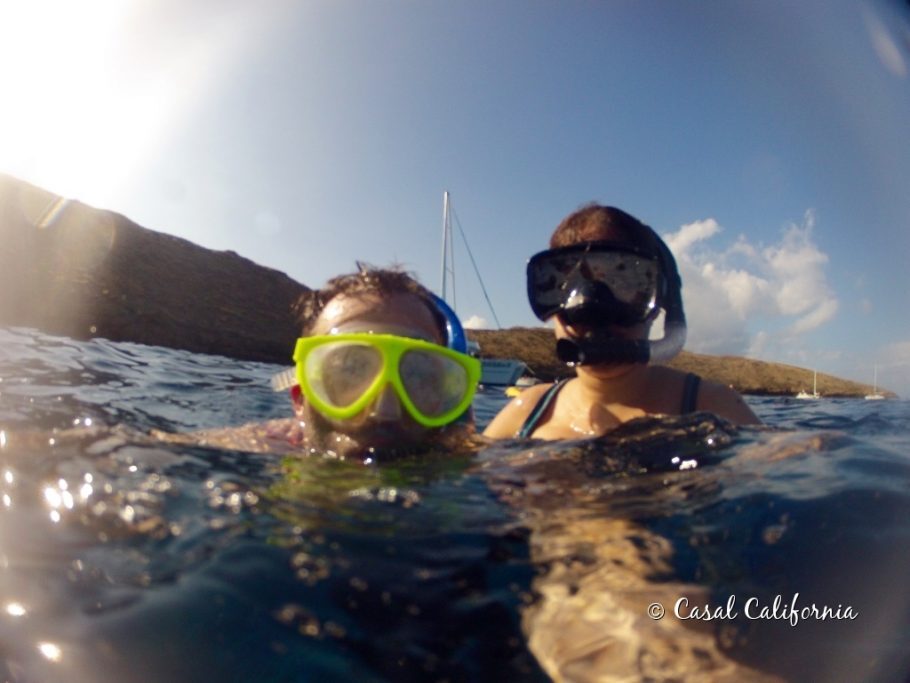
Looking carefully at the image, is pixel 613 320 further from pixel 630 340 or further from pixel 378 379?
pixel 378 379

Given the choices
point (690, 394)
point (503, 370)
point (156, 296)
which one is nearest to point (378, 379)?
point (690, 394)

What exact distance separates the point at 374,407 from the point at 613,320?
1.24 metres

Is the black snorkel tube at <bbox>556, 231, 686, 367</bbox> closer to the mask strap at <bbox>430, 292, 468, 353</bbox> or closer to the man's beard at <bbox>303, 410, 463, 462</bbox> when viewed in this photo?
the mask strap at <bbox>430, 292, 468, 353</bbox>

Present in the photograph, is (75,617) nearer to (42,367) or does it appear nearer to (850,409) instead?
(42,367)

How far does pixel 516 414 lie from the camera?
3.63m

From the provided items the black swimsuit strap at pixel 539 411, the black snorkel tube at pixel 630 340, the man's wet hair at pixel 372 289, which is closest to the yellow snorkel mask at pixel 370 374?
the man's wet hair at pixel 372 289

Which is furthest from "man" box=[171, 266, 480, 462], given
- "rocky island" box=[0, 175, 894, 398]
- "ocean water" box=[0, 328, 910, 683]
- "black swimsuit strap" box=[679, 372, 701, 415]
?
"rocky island" box=[0, 175, 894, 398]

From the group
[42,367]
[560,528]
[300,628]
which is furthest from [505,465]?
[42,367]

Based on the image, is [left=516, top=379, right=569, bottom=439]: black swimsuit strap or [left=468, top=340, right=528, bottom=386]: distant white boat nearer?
[left=516, top=379, right=569, bottom=439]: black swimsuit strap

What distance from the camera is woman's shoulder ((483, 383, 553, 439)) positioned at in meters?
3.57

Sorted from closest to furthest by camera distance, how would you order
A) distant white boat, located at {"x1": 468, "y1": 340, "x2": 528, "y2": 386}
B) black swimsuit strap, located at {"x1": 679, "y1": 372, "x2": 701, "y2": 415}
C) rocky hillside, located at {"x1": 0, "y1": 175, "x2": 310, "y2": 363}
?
black swimsuit strap, located at {"x1": 679, "y1": 372, "x2": 701, "y2": 415} < rocky hillside, located at {"x1": 0, "y1": 175, "x2": 310, "y2": 363} < distant white boat, located at {"x1": 468, "y1": 340, "x2": 528, "y2": 386}

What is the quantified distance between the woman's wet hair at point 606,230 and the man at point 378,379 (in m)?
0.77

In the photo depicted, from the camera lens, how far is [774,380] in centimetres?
968

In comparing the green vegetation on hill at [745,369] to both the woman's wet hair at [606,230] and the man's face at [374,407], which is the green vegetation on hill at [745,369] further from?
the man's face at [374,407]
